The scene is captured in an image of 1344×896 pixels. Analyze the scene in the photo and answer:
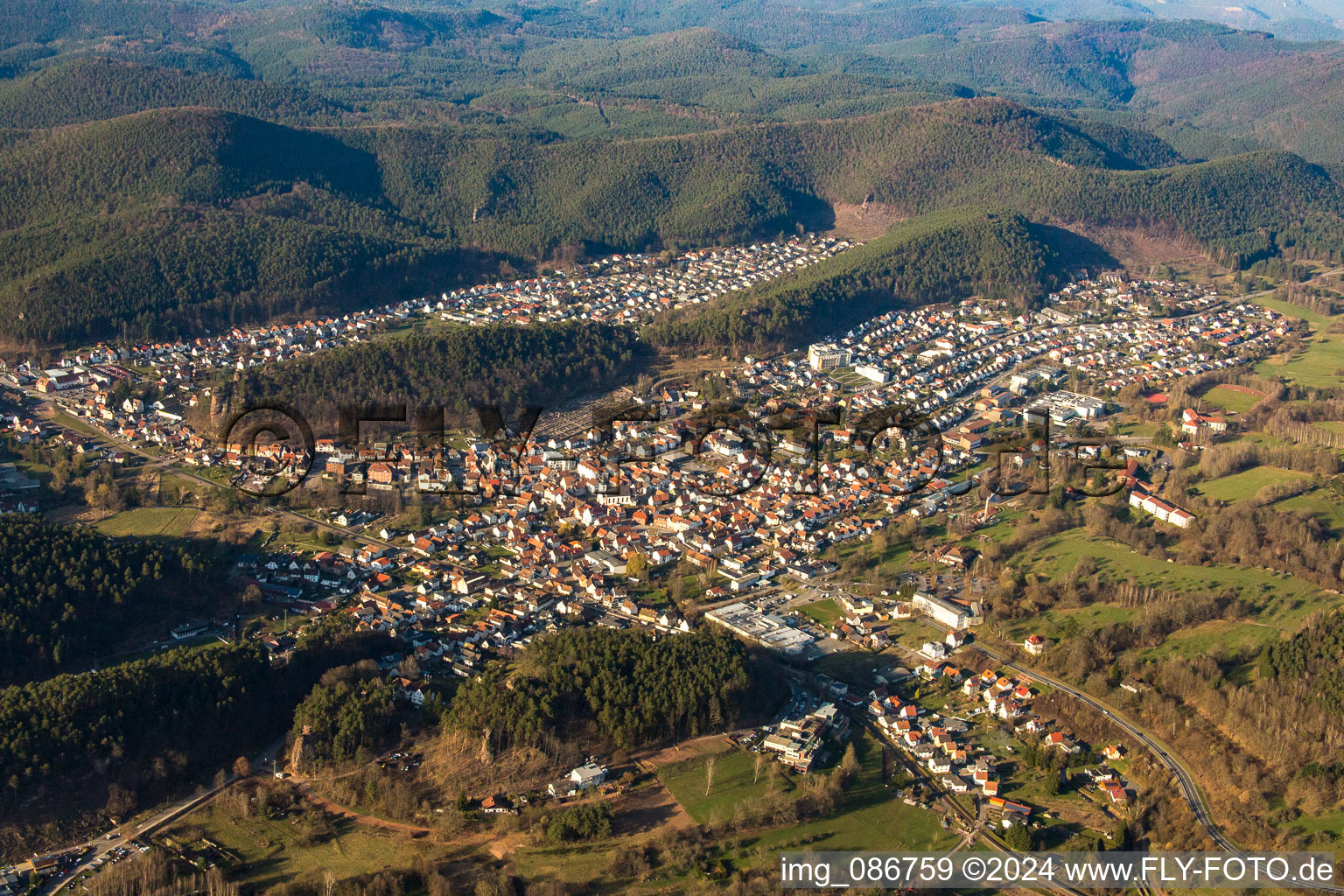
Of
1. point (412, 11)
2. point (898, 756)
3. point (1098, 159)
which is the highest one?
point (412, 11)

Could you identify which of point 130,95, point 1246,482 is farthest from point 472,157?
point 1246,482

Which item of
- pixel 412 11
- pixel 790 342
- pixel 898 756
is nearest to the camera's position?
pixel 898 756

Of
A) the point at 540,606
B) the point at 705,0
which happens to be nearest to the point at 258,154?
the point at 540,606

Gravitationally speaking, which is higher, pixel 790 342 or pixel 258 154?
pixel 258 154

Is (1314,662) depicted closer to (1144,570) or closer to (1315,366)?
(1144,570)

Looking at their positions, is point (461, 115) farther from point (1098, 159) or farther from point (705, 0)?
point (705, 0)

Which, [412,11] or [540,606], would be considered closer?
[540,606]
